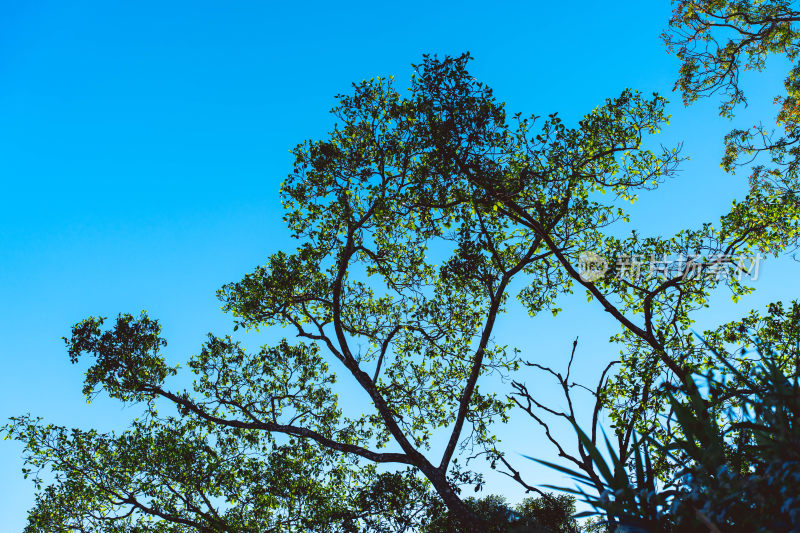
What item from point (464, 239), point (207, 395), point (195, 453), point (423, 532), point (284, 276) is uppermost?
point (284, 276)

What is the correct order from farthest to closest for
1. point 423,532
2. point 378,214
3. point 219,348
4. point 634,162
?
point 219,348 < point 378,214 < point 634,162 < point 423,532

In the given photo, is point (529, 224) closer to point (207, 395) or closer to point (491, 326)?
point (491, 326)

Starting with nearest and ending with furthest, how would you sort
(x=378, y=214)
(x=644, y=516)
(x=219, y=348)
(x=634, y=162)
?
(x=644, y=516), (x=634, y=162), (x=378, y=214), (x=219, y=348)

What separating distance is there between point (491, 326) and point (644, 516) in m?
8.64

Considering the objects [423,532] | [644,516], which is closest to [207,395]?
[423,532]

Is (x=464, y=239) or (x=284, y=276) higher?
(x=284, y=276)

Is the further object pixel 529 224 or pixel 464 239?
pixel 464 239

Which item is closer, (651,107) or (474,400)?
(651,107)

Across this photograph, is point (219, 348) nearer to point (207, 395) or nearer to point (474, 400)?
point (207, 395)

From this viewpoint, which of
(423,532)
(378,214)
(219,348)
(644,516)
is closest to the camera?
(644,516)

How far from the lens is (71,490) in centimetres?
1334

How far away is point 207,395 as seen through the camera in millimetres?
13367

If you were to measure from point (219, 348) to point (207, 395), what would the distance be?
4.47ft

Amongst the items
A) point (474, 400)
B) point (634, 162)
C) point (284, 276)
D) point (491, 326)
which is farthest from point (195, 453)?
point (634, 162)
